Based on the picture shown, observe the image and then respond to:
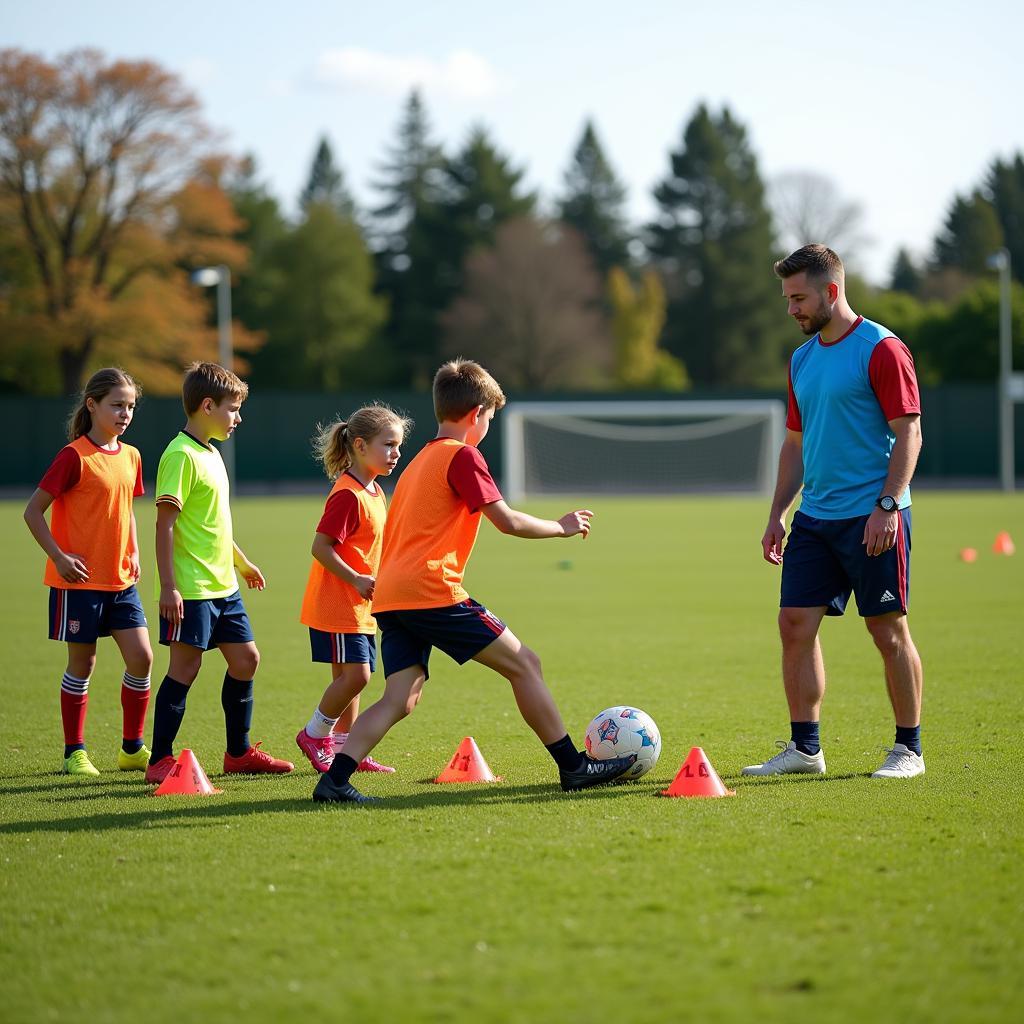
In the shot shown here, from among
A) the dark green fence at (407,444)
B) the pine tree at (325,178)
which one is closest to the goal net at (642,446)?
the dark green fence at (407,444)

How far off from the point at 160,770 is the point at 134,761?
51 centimetres

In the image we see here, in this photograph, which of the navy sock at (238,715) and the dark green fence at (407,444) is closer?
the navy sock at (238,715)

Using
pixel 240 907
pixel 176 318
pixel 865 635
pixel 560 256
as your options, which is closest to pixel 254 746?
pixel 240 907

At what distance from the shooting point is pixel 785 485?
6488mm

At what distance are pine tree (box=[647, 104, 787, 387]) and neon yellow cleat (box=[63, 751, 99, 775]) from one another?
64816 millimetres

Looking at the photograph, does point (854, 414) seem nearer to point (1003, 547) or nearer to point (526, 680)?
point (526, 680)

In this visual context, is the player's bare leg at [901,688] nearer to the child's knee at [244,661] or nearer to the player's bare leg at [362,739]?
the player's bare leg at [362,739]

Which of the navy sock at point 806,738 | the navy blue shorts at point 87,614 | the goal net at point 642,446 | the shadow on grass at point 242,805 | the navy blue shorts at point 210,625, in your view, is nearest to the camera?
the shadow on grass at point 242,805

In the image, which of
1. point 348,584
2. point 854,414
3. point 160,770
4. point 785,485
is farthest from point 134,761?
point 854,414

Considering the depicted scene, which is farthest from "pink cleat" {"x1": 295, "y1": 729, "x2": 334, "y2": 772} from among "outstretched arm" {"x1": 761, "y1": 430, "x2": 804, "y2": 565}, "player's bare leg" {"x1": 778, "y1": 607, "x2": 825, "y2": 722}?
"outstretched arm" {"x1": 761, "y1": 430, "x2": 804, "y2": 565}

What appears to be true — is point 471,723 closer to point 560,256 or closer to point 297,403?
point 297,403

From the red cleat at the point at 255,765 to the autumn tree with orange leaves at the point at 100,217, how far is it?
140ft

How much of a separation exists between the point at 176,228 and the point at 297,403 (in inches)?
360

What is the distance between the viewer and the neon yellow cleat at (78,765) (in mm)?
6508
